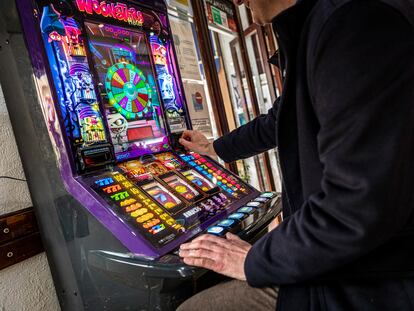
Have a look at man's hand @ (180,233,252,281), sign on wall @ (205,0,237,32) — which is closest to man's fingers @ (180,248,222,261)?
man's hand @ (180,233,252,281)

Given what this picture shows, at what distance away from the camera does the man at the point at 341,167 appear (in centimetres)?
62

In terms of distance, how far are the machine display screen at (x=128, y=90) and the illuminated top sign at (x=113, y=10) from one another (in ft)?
0.15

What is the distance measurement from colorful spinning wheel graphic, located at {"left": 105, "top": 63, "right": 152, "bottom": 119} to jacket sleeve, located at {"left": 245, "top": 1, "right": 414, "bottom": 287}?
0.85 m

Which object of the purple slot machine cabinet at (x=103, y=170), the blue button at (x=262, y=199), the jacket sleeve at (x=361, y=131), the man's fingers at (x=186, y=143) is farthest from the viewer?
the man's fingers at (x=186, y=143)

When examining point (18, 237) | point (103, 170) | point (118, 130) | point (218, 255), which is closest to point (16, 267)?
point (18, 237)

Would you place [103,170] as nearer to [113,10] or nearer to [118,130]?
[118,130]

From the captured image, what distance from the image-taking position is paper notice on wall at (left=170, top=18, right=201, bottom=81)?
7.41 feet

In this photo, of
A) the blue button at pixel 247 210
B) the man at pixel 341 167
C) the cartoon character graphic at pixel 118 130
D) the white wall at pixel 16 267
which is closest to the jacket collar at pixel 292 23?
the man at pixel 341 167

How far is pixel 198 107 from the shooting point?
90.5 inches

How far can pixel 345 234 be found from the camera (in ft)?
2.22

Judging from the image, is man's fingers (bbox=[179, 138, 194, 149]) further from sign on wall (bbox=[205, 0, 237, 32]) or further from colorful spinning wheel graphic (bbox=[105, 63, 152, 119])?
sign on wall (bbox=[205, 0, 237, 32])

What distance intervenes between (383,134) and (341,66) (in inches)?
6.0

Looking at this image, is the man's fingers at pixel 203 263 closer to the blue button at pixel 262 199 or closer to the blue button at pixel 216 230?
the blue button at pixel 216 230

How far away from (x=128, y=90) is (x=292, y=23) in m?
0.81
